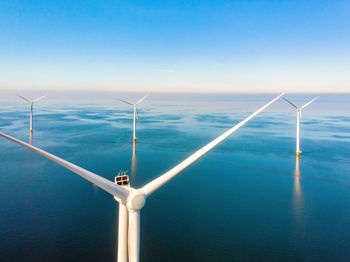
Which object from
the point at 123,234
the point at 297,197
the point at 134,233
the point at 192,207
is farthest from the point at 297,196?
the point at 134,233

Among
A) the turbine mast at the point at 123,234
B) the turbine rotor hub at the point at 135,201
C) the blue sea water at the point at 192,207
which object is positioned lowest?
the blue sea water at the point at 192,207

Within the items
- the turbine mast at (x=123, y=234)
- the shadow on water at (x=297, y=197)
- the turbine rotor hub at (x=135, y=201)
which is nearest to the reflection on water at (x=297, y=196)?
the shadow on water at (x=297, y=197)

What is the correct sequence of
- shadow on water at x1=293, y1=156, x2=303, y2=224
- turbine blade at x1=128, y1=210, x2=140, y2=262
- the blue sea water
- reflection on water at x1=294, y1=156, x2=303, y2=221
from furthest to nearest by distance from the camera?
1. reflection on water at x1=294, y1=156, x2=303, y2=221
2. shadow on water at x1=293, y1=156, x2=303, y2=224
3. the blue sea water
4. turbine blade at x1=128, y1=210, x2=140, y2=262

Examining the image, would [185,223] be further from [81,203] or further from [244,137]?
[244,137]

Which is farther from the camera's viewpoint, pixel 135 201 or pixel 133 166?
pixel 133 166

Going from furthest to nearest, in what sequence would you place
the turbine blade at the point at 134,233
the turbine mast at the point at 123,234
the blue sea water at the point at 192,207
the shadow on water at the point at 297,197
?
the shadow on water at the point at 297,197, the blue sea water at the point at 192,207, the turbine mast at the point at 123,234, the turbine blade at the point at 134,233

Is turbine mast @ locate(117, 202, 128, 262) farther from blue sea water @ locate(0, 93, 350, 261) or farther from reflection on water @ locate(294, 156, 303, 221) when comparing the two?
reflection on water @ locate(294, 156, 303, 221)

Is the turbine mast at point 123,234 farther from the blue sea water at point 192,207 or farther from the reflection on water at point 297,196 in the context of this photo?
the reflection on water at point 297,196

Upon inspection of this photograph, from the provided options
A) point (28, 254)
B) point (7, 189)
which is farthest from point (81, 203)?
point (7, 189)

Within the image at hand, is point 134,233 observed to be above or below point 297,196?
above

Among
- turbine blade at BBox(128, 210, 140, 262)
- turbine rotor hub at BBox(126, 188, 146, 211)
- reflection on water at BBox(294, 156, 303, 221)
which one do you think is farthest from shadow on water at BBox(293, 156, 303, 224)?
turbine rotor hub at BBox(126, 188, 146, 211)

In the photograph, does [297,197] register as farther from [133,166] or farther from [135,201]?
[135,201]
